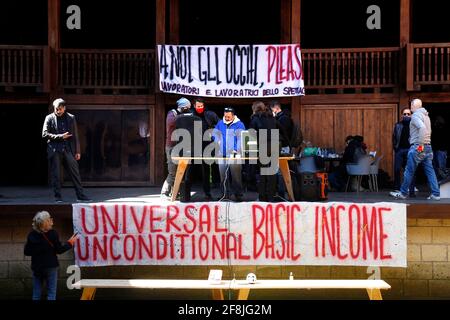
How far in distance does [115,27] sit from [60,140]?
700 cm

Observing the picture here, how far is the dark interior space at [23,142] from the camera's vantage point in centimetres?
2042

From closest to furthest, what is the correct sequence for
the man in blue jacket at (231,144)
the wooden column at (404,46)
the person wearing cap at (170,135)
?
the man in blue jacket at (231,144) → the person wearing cap at (170,135) → the wooden column at (404,46)

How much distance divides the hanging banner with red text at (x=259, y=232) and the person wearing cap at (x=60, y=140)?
1235 mm

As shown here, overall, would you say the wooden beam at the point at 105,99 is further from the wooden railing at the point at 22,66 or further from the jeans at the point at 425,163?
the jeans at the point at 425,163

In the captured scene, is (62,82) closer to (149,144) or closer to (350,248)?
(149,144)

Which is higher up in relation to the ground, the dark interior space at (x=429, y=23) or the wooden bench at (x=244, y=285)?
the dark interior space at (x=429, y=23)

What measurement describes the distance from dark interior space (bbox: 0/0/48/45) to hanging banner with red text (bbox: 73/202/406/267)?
29.2 feet

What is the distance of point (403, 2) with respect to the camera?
53.5 feet

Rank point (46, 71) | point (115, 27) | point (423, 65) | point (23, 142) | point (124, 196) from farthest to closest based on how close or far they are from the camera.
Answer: point (23, 142) → point (115, 27) → point (46, 71) → point (423, 65) → point (124, 196)

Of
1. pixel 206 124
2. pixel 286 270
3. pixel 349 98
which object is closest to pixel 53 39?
pixel 206 124

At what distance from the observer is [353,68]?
56.0 ft

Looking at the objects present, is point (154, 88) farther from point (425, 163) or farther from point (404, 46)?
point (425, 163)

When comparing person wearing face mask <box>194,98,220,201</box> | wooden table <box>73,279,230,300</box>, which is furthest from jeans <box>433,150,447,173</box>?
wooden table <box>73,279,230,300</box>

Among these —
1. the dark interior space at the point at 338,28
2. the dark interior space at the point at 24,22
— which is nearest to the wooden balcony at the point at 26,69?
the dark interior space at the point at 24,22
